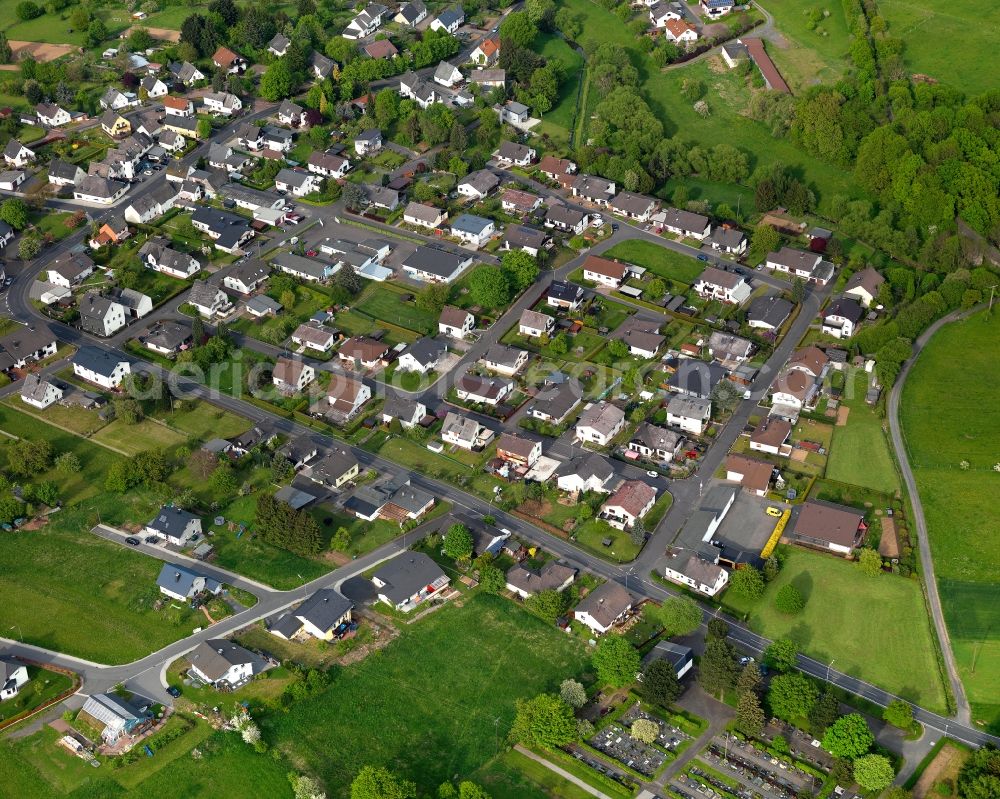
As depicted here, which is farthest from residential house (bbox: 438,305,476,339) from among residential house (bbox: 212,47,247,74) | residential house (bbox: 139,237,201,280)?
residential house (bbox: 212,47,247,74)

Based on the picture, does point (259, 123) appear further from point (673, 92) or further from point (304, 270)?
point (673, 92)

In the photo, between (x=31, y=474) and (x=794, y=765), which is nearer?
(x=794, y=765)

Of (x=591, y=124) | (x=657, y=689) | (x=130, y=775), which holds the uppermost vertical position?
(x=591, y=124)

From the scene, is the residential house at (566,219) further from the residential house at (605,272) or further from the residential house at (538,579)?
the residential house at (538,579)

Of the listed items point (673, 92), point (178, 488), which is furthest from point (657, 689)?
point (673, 92)

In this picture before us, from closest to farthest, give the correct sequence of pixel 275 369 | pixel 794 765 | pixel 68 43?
pixel 794 765 < pixel 275 369 < pixel 68 43

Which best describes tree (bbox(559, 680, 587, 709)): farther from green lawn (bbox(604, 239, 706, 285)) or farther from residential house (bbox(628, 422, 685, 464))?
green lawn (bbox(604, 239, 706, 285))

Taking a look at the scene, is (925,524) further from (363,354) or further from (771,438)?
(363,354)

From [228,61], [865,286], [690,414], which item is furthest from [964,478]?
[228,61]
